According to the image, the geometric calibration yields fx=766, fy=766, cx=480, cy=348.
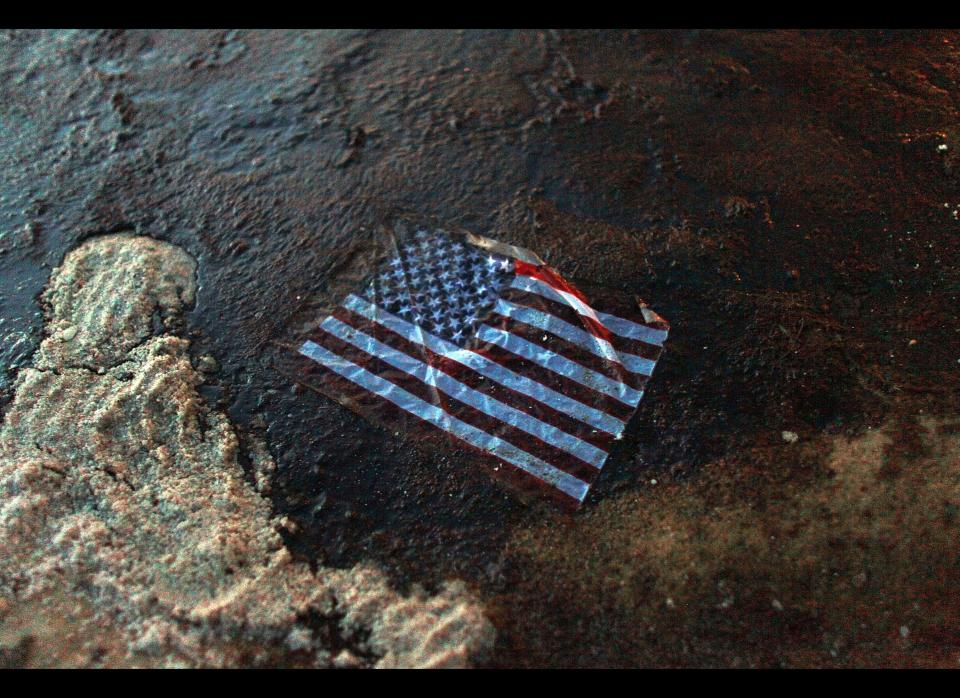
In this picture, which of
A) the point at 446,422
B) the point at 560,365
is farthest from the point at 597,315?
the point at 446,422

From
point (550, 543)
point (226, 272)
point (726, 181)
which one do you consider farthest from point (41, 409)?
point (726, 181)

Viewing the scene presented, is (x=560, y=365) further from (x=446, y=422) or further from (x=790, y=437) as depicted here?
(x=790, y=437)

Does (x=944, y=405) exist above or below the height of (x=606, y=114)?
below

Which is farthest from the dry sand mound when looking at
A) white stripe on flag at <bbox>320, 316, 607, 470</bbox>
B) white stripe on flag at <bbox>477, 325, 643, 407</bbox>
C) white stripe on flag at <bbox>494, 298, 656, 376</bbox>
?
white stripe on flag at <bbox>494, 298, 656, 376</bbox>

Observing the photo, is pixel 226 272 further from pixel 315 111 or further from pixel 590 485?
pixel 590 485

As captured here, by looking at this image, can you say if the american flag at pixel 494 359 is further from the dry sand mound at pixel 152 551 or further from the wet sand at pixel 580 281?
the dry sand mound at pixel 152 551

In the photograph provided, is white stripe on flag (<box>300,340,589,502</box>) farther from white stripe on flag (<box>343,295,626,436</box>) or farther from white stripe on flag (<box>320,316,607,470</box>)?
white stripe on flag (<box>343,295,626,436</box>)

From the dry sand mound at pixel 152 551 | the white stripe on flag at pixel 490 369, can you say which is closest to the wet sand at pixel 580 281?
the dry sand mound at pixel 152 551
